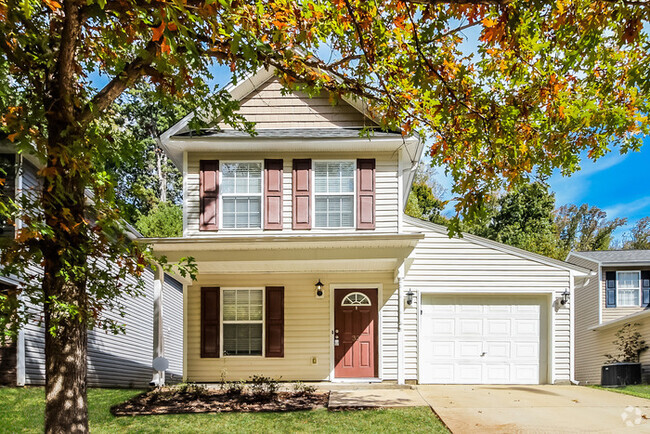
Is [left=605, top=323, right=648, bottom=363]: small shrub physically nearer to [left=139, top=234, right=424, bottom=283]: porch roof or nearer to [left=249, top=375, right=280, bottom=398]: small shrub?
[left=139, top=234, right=424, bottom=283]: porch roof

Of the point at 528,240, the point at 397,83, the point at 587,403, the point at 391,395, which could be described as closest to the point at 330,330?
the point at 391,395

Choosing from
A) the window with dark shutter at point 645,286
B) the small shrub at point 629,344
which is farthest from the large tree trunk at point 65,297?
the window with dark shutter at point 645,286

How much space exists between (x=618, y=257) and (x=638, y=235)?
23313mm

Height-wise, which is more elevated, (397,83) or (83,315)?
(397,83)

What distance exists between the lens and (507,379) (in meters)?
11.6

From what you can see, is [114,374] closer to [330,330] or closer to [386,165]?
[330,330]

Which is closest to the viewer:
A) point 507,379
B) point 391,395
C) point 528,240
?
point 391,395

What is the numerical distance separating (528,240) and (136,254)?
2228cm

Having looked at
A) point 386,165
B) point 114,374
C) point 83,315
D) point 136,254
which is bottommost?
point 114,374

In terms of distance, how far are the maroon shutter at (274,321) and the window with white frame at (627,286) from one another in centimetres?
1368

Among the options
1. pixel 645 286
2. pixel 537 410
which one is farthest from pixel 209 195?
pixel 645 286

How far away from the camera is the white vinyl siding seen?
11.0 meters

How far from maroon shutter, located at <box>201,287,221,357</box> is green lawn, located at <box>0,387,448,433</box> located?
3426 mm

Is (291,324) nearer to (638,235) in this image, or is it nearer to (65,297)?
→ (65,297)
